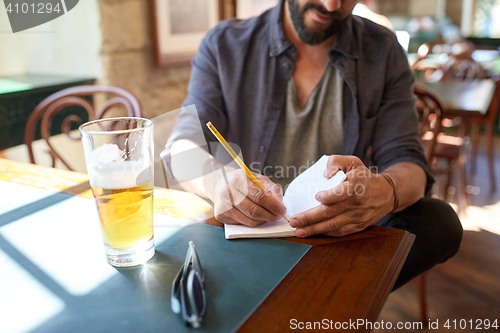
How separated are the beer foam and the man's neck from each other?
0.90 metres

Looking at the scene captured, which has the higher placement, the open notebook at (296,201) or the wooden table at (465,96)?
the open notebook at (296,201)

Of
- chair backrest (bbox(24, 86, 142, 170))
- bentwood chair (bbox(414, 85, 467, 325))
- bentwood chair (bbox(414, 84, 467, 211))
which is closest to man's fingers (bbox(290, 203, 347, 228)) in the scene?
chair backrest (bbox(24, 86, 142, 170))

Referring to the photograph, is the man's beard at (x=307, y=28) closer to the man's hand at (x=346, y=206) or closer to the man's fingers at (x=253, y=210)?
the man's hand at (x=346, y=206)

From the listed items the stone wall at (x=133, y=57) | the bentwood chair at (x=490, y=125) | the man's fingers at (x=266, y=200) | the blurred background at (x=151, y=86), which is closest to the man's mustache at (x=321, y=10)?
the man's fingers at (x=266, y=200)

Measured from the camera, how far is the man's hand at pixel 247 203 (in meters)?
0.66

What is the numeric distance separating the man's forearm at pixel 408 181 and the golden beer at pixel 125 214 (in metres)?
0.59

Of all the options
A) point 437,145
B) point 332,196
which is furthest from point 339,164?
point 437,145

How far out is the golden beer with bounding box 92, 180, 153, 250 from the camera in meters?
0.52

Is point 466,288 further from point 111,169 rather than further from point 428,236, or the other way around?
point 111,169

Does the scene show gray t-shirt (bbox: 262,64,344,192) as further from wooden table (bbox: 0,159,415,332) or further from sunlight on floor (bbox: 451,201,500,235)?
sunlight on floor (bbox: 451,201,500,235)

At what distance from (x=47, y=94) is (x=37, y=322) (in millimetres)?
1561

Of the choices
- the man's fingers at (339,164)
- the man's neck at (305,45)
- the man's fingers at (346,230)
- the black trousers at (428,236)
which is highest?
the man's neck at (305,45)

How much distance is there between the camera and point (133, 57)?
201 centimetres

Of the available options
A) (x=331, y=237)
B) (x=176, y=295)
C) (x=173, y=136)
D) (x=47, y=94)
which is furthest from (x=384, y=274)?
(x=47, y=94)
